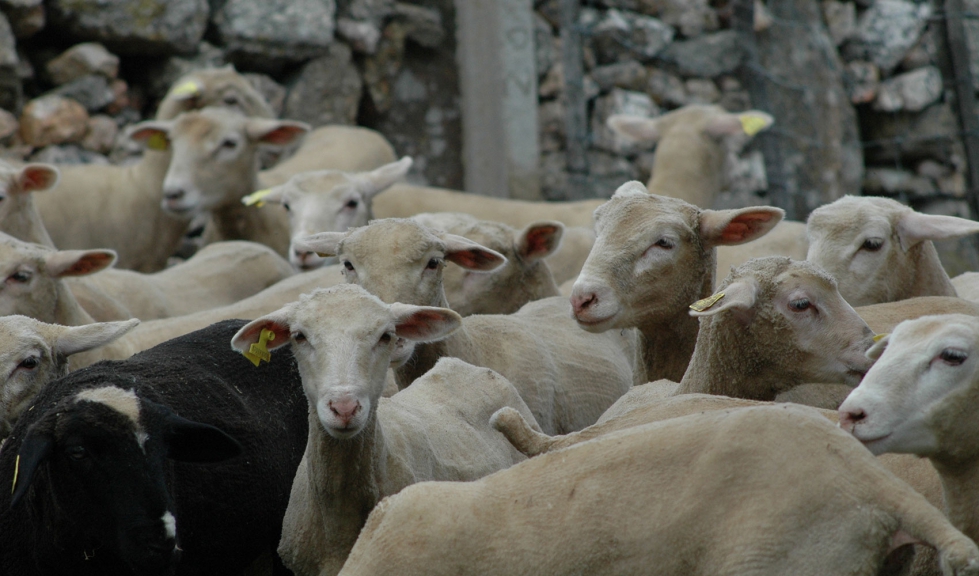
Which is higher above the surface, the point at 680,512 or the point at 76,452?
the point at 680,512

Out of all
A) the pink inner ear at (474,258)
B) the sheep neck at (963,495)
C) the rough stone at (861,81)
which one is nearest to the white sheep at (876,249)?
the pink inner ear at (474,258)

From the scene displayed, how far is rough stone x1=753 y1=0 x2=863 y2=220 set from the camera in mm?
12062

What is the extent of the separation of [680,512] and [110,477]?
5.76 ft

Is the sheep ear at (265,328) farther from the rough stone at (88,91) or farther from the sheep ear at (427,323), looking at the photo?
the rough stone at (88,91)

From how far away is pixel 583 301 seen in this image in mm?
4727

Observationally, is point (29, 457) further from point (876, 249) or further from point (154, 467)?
point (876, 249)

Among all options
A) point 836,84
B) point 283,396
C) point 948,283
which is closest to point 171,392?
point 283,396

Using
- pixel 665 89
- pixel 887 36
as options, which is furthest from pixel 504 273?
pixel 887 36

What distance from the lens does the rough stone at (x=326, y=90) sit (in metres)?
10.8

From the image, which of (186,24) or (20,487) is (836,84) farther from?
(20,487)

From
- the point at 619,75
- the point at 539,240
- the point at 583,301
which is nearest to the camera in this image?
the point at 583,301

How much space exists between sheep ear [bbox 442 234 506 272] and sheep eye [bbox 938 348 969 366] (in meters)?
2.38

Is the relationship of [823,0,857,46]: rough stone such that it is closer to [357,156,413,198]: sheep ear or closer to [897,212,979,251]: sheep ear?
[357,156,413,198]: sheep ear

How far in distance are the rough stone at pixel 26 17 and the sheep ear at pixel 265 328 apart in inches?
233
